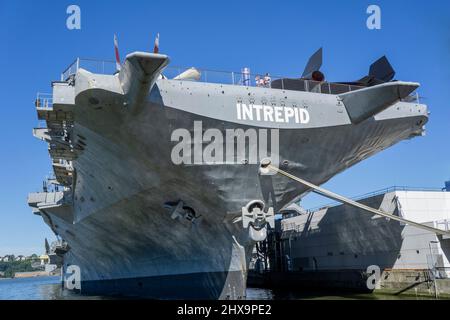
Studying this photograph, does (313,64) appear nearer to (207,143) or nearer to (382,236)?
(207,143)

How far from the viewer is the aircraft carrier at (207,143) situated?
1009 cm

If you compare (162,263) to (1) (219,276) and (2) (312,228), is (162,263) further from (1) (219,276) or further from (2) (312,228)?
(2) (312,228)

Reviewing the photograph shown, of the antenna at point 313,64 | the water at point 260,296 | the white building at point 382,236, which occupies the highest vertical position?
the antenna at point 313,64

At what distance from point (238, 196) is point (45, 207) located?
12931mm

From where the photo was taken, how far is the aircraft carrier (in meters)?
10.1

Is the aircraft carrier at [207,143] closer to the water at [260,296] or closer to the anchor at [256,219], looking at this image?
the anchor at [256,219]

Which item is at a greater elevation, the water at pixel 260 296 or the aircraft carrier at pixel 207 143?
the aircraft carrier at pixel 207 143

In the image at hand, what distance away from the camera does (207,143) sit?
10883 millimetres

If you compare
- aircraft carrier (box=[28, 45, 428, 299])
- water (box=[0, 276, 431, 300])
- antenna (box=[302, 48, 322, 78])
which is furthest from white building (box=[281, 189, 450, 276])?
antenna (box=[302, 48, 322, 78])

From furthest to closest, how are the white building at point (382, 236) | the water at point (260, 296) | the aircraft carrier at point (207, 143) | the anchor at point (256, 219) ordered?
the water at point (260, 296), the white building at point (382, 236), the anchor at point (256, 219), the aircraft carrier at point (207, 143)

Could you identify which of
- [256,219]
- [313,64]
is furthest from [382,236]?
[256,219]

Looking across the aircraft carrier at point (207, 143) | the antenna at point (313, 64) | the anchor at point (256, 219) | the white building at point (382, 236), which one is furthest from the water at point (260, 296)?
the antenna at point (313, 64)

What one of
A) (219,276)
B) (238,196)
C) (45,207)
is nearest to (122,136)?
(238,196)

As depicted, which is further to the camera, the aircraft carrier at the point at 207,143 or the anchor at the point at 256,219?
the anchor at the point at 256,219
